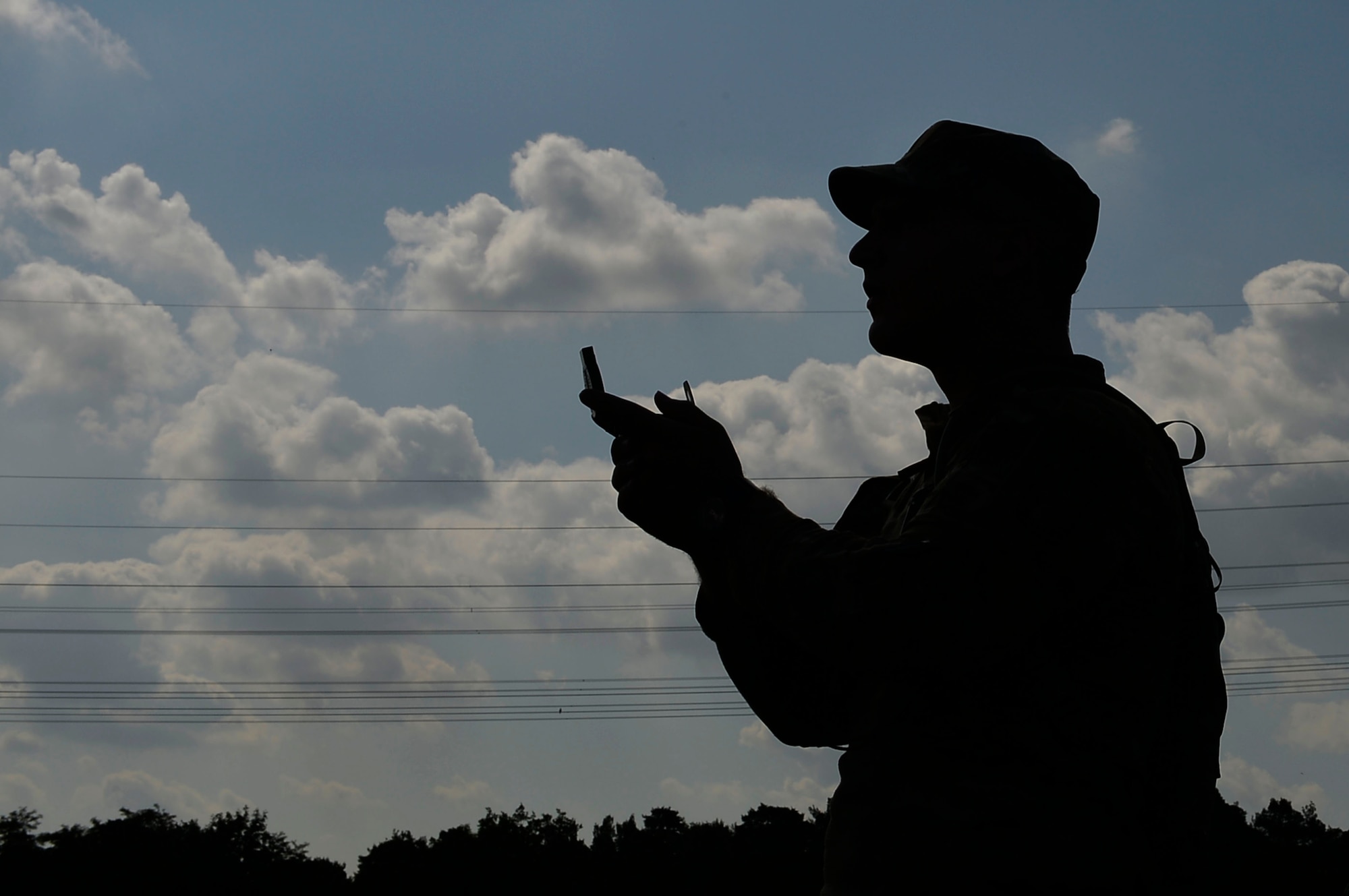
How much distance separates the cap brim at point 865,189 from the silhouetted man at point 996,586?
0.17ft

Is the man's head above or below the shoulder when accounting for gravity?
above

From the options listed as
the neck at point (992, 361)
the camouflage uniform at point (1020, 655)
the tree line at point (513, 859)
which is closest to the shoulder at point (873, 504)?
the neck at point (992, 361)

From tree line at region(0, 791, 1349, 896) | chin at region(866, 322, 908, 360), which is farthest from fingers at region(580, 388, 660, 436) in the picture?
tree line at region(0, 791, 1349, 896)

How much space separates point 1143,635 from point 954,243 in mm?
1226

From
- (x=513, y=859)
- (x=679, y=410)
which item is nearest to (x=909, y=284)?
(x=679, y=410)

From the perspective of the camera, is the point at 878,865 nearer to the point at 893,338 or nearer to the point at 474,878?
the point at 893,338

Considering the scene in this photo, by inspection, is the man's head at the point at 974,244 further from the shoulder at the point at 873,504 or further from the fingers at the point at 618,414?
the fingers at the point at 618,414

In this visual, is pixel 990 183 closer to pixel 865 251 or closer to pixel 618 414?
pixel 865 251

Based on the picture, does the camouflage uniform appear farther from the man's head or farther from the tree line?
the tree line

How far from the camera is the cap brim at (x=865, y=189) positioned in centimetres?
376

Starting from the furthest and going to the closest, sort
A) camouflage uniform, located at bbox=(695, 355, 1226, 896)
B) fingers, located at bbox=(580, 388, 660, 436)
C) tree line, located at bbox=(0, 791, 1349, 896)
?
tree line, located at bbox=(0, 791, 1349, 896)
fingers, located at bbox=(580, 388, 660, 436)
camouflage uniform, located at bbox=(695, 355, 1226, 896)

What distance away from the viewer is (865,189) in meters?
3.87

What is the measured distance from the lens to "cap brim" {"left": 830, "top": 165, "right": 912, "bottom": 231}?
12.3 feet

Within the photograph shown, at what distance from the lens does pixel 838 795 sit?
3250mm
